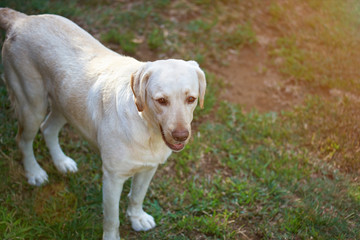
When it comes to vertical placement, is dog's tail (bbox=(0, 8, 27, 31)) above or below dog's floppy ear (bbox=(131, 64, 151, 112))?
below

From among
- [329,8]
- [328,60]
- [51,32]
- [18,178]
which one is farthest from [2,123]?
[329,8]

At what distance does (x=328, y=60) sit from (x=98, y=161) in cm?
357

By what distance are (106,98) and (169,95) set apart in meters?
0.65

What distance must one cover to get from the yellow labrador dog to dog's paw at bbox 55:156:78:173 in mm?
173

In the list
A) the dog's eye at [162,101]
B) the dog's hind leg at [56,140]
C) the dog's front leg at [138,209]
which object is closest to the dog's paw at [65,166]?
the dog's hind leg at [56,140]

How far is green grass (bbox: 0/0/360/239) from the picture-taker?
342cm

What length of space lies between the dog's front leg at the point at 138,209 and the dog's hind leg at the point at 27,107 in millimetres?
999

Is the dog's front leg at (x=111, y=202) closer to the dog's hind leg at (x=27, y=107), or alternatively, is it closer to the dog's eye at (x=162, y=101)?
the dog's eye at (x=162, y=101)

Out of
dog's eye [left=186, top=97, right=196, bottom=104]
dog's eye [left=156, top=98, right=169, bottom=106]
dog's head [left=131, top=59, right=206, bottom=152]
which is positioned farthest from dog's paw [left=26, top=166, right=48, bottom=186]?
dog's eye [left=186, top=97, right=196, bottom=104]

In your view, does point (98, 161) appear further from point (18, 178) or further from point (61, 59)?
point (61, 59)

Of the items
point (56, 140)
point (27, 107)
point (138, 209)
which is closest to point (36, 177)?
point (56, 140)

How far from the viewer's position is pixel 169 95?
2.48m

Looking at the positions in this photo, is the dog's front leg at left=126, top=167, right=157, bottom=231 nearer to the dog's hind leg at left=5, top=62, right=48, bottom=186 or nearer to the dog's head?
the dog's head

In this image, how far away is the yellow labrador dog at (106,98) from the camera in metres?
2.54
